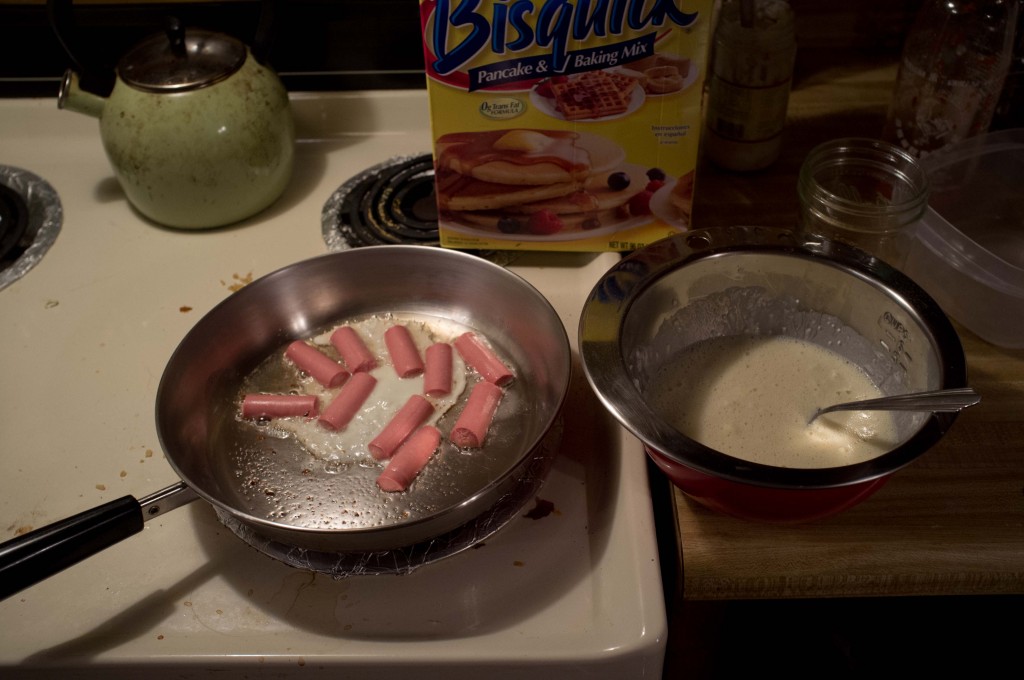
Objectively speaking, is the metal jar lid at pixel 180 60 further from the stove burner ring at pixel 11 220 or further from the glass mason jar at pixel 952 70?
the glass mason jar at pixel 952 70

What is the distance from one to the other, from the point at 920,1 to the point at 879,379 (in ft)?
2.16

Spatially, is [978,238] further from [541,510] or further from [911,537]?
[541,510]

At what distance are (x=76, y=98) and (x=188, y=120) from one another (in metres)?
0.16

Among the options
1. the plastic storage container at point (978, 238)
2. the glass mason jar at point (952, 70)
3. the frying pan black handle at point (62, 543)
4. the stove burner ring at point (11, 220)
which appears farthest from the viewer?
the stove burner ring at point (11, 220)

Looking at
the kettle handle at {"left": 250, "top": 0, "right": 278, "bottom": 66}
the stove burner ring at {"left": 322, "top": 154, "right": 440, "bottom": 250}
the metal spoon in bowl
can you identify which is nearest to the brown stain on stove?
the metal spoon in bowl

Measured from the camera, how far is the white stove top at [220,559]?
24.1 inches

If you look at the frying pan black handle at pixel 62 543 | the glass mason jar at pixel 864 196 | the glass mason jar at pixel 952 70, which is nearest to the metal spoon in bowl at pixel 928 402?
the glass mason jar at pixel 864 196

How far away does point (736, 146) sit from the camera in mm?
992

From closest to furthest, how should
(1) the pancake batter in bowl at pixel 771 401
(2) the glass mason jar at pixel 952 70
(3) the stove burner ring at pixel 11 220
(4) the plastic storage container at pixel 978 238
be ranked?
(1) the pancake batter in bowl at pixel 771 401, (4) the plastic storage container at pixel 978 238, (2) the glass mason jar at pixel 952 70, (3) the stove burner ring at pixel 11 220

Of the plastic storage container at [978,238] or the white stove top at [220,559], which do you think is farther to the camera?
the plastic storage container at [978,238]

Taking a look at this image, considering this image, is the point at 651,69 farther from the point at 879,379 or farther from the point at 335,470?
the point at 335,470

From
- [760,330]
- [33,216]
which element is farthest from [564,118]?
[33,216]

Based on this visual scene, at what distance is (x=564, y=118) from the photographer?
0.82 m

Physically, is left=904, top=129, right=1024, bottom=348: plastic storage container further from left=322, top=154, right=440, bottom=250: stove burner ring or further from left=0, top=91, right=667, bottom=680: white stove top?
left=322, top=154, right=440, bottom=250: stove burner ring
